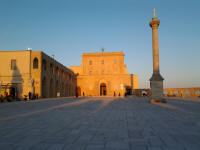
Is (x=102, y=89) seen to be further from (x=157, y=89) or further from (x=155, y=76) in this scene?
(x=157, y=89)

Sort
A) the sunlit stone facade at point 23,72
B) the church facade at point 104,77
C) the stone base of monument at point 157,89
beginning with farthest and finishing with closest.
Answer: the church facade at point 104,77
the sunlit stone facade at point 23,72
the stone base of monument at point 157,89

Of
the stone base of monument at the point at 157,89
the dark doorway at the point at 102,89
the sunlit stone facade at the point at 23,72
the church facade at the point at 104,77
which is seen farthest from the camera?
the dark doorway at the point at 102,89

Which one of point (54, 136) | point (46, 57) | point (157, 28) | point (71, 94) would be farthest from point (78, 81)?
point (54, 136)

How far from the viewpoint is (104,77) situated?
41.2 m

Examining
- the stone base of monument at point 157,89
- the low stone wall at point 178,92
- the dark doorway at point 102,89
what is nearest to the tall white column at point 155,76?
the stone base of monument at point 157,89

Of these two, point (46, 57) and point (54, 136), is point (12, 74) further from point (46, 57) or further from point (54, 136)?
point (54, 136)

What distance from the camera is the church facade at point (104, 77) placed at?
4059 cm

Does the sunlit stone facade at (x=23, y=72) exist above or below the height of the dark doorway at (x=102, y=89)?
above

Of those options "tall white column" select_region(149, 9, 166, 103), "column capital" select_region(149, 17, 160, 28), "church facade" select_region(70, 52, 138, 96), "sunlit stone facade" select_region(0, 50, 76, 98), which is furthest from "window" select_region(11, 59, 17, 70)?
"column capital" select_region(149, 17, 160, 28)

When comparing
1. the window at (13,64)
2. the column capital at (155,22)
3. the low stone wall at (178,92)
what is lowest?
the low stone wall at (178,92)

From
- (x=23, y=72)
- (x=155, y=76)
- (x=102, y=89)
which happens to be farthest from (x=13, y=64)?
(x=102, y=89)

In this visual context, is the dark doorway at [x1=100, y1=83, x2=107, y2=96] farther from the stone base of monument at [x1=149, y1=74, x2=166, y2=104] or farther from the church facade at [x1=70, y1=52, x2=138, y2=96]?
the stone base of monument at [x1=149, y1=74, x2=166, y2=104]

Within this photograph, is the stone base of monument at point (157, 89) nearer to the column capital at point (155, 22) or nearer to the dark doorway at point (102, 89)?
the column capital at point (155, 22)

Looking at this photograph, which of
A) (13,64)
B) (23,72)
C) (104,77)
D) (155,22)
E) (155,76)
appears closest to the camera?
(155,76)
